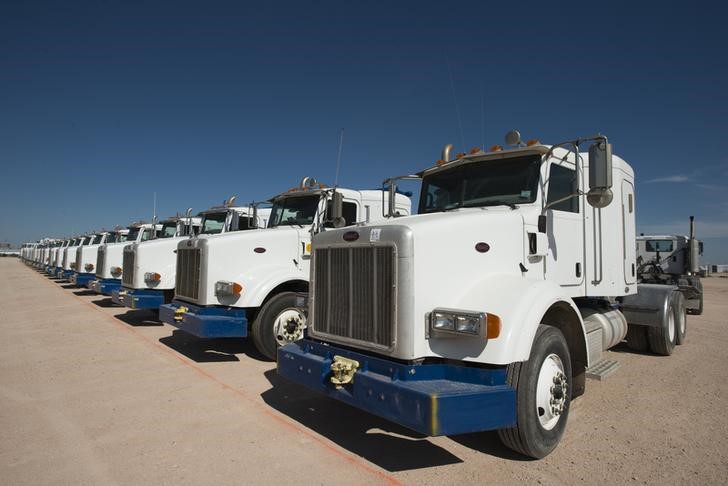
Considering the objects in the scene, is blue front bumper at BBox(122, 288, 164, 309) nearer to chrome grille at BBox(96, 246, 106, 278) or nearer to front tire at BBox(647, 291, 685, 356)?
chrome grille at BBox(96, 246, 106, 278)

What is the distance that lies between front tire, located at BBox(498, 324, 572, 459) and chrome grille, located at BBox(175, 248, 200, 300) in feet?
15.7

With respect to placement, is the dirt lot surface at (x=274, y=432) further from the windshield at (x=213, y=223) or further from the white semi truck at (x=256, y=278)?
the windshield at (x=213, y=223)

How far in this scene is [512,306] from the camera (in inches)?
126

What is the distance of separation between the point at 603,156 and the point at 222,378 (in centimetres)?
491

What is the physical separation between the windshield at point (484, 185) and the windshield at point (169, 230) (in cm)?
980

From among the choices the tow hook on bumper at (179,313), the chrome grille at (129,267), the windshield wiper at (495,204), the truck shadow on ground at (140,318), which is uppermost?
the windshield wiper at (495,204)

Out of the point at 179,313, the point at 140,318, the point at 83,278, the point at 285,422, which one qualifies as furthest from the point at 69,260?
the point at 285,422

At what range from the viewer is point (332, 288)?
387 centimetres

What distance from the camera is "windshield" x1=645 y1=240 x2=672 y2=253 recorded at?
14.9 meters

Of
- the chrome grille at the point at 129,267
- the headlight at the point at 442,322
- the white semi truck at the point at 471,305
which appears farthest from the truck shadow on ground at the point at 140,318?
the headlight at the point at 442,322

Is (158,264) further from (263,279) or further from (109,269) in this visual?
(109,269)

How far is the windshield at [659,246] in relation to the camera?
14.9 m

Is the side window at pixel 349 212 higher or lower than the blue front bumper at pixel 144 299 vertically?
higher

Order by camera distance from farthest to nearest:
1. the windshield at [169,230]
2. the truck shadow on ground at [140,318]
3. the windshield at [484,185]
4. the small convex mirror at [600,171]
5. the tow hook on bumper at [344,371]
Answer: the windshield at [169,230]
the truck shadow on ground at [140,318]
the windshield at [484,185]
the small convex mirror at [600,171]
the tow hook on bumper at [344,371]
